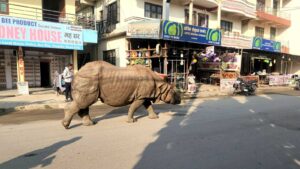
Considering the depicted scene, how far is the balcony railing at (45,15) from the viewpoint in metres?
15.0

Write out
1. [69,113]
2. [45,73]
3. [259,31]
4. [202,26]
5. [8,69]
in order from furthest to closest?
[259,31], [202,26], [45,73], [8,69], [69,113]

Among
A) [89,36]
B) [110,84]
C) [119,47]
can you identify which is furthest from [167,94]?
[119,47]

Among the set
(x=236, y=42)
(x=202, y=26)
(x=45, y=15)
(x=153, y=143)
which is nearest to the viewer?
(x=153, y=143)

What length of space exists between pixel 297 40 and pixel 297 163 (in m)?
30.8

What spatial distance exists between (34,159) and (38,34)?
35.1 feet

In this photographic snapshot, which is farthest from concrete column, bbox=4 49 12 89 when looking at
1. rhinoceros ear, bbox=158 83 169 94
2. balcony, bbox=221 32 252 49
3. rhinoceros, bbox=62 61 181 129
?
balcony, bbox=221 32 252 49

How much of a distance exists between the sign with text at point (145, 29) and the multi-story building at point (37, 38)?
8.31 feet

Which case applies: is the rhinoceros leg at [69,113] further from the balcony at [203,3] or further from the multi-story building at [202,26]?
the balcony at [203,3]

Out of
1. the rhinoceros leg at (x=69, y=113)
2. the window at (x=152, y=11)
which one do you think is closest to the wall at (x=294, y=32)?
the window at (x=152, y=11)

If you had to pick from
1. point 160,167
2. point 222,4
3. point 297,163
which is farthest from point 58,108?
point 222,4

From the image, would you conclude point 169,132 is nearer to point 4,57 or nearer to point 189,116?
point 189,116

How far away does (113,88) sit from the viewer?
667cm

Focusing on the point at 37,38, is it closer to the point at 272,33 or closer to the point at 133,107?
the point at 133,107

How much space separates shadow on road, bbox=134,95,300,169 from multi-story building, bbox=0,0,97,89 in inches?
376
